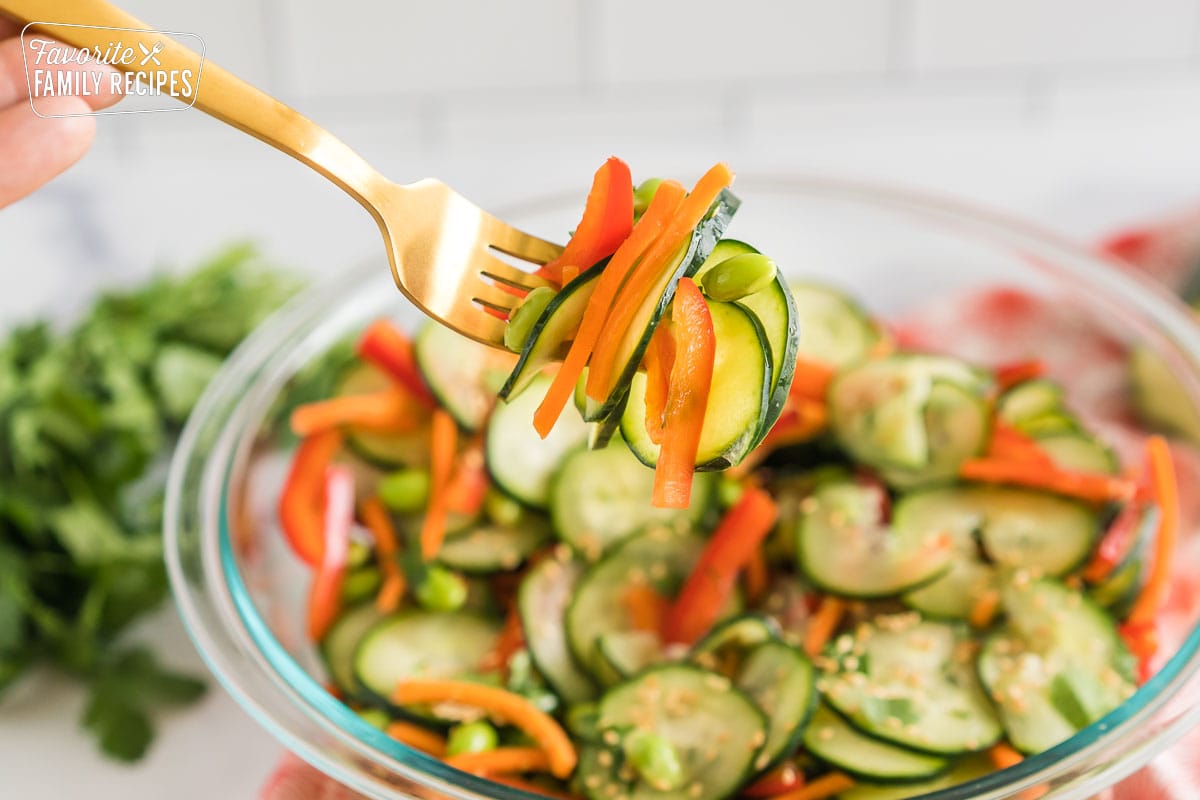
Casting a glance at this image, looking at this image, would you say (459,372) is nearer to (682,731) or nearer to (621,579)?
(621,579)

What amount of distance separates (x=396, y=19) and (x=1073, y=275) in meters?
1.48

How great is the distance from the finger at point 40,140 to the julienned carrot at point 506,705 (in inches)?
23.6

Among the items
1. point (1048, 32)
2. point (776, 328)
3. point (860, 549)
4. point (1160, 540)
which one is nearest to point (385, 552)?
point (860, 549)

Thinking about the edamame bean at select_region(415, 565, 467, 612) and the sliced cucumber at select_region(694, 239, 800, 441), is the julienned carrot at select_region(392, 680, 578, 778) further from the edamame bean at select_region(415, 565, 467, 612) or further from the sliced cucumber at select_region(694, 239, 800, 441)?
the sliced cucumber at select_region(694, 239, 800, 441)

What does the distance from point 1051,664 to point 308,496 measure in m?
0.84

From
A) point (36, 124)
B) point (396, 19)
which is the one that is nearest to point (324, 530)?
point (36, 124)

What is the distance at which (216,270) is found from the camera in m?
1.65

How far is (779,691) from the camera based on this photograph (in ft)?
3.61

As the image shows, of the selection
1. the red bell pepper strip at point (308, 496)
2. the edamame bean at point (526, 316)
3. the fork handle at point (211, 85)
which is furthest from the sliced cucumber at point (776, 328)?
the red bell pepper strip at point (308, 496)

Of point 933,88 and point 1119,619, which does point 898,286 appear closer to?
point 1119,619

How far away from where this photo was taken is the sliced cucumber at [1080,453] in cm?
130

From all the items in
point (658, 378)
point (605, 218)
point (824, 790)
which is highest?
point (605, 218)

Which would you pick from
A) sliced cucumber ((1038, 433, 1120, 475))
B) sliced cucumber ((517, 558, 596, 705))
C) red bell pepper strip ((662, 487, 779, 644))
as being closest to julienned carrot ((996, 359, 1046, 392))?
sliced cucumber ((1038, 433, 1120, 475))

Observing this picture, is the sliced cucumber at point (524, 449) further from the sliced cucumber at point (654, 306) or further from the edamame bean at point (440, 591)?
the sliced cucumber at point (654, 306)
